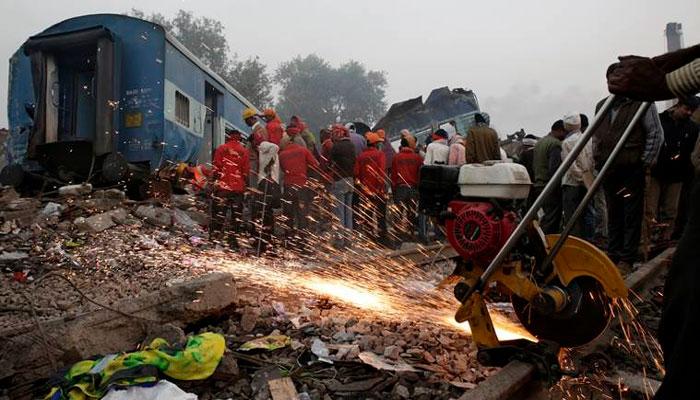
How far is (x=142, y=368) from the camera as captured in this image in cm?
239

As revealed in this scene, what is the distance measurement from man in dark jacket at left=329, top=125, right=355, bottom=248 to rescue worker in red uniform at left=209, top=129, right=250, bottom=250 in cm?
182

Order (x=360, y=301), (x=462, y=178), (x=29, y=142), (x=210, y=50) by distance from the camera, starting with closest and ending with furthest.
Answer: (x=462, y=178)
(x=360, y=301)
(x=29, y=142)
(x=210, y=50)

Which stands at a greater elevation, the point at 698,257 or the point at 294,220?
the point at 698,257

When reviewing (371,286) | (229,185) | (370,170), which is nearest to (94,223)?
(229,185)

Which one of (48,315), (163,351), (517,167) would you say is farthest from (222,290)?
(517,167)

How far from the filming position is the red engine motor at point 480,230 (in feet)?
8.63

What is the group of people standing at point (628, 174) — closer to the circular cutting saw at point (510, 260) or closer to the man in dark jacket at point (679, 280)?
the circular cutting saw at point (510, 260)

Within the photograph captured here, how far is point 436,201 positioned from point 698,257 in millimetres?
1807

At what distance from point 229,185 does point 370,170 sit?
99.7 inches

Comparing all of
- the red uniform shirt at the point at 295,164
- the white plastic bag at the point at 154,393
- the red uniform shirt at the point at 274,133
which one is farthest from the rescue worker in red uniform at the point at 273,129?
the white plastic bag at the point at 154,393

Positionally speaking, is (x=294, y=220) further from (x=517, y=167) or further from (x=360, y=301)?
(x=517, y=167)

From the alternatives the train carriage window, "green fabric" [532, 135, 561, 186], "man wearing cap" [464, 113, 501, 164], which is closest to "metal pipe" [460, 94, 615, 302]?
"man wearing cap" [464, 113, 501, 164]

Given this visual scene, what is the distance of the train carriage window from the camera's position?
32.0 feet

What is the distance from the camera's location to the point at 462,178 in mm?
2859
